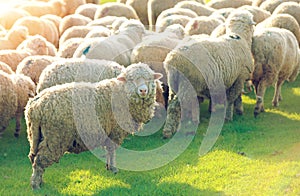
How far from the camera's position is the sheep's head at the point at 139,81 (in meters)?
6.58

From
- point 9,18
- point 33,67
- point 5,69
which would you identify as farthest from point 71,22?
point 5,69

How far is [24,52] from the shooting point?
10570mm

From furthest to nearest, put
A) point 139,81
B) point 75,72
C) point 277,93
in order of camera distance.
Result: point 277,93 < point 75,72 < point 139,81

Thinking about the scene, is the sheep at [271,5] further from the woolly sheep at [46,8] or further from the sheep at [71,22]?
the woolly sheep at [46,8]

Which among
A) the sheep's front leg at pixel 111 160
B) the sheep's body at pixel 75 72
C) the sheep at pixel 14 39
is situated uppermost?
the sheep's body at pixel 75 72

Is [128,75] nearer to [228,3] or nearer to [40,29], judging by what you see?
[40,29]

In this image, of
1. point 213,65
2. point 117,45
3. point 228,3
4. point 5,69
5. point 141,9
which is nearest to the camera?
→ point 213,65

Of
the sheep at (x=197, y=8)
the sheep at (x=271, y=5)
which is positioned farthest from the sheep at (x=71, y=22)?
the sheep at (x=271, y=5)

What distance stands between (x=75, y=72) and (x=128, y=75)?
5.22ft

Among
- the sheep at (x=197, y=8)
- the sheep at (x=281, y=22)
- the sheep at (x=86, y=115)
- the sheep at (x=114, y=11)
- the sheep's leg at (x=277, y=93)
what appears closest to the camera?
the sheep at (x=86, y=115)

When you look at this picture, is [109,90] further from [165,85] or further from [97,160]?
[165,85]

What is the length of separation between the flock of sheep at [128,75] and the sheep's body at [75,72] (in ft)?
0.05

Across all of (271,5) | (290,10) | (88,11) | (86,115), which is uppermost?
(86,115)

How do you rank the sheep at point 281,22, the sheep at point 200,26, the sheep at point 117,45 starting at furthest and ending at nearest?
the sheep at point 281,22 < the sheep at point 200,26 < the sheep at point 117,45
